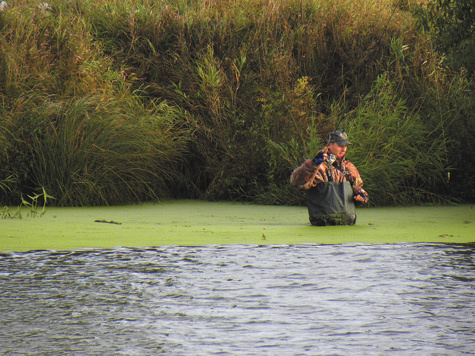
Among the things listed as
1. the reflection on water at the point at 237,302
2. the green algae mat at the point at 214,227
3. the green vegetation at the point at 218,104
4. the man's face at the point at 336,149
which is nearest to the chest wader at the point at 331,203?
the green algae mat at the point at 214,227

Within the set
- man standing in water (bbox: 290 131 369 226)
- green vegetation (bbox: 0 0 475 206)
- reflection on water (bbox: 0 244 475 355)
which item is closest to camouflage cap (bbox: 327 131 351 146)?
man standing in water (bbox: 290 131 369 226)

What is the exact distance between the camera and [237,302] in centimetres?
367

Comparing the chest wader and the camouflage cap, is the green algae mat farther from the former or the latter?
the camouflage cap

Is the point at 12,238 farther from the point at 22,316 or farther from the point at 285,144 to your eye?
the point at 285,144

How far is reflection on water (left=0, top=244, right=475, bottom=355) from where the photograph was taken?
295 centimetres

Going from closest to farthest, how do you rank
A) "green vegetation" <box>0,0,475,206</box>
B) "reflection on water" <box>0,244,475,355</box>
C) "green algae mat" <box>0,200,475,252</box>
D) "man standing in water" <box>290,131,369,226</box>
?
"reflection on water" <box>0,244,475,355</box> → "green algae mat" <box>0,200,475,252</box> → "man standing in water" <box>290,131,369,226</box> → "green vegetation" <box>0,0,475,206</box>

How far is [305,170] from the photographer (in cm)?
672

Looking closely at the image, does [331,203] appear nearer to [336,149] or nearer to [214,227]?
[336,149]

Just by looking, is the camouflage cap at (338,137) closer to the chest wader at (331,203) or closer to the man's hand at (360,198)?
the chest wader at (331,203)

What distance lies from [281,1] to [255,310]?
429 inches

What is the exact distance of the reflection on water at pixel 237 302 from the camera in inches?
116

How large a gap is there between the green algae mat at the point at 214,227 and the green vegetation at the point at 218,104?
701 millimetres

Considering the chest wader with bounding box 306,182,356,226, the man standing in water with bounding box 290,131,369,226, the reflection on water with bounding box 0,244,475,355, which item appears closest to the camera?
the reflection on water with bounding box 0,244,475,355

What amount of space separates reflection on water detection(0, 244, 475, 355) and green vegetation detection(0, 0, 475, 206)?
3.80 m
